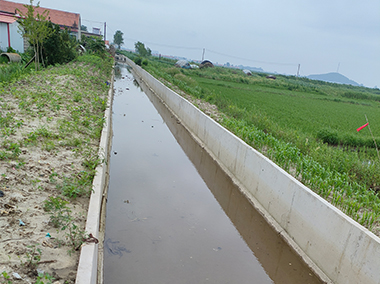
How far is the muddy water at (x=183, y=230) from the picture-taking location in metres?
4.42

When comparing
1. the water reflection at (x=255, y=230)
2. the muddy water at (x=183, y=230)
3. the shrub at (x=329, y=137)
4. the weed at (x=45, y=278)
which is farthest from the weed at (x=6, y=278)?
the shrub at (x=329, y=137)

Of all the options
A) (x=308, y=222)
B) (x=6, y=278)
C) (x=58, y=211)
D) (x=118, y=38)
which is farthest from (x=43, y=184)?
(x=118, y=38)

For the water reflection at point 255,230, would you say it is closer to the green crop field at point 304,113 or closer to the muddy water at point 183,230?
the muddy water at point 183,230

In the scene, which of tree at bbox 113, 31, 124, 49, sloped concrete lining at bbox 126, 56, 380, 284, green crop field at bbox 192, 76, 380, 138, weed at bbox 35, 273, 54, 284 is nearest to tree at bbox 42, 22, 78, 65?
green crop field at bbox 192, 76, 380, 138

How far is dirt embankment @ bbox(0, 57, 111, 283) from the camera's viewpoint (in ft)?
11.1

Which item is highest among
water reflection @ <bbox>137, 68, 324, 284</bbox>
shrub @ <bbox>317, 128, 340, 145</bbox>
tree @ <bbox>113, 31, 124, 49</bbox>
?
tree @ <bbox>113, 31, 124, 49</bbox>

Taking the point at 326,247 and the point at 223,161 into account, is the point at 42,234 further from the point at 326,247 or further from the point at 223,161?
the point at 223,161

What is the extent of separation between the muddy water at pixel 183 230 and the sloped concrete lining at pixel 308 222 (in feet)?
0.73

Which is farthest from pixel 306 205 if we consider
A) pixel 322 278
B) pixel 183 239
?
pixel 183 239

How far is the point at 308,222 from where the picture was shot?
4801mm

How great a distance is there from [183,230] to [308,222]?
6.76 ft

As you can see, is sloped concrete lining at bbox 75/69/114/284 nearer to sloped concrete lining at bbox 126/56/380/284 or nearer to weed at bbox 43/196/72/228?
weed at bbox 43/196/72/228

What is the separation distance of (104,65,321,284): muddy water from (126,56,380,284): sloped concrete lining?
0.22 metres

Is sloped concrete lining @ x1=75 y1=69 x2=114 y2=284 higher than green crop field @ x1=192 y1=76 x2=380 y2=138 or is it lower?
lower
